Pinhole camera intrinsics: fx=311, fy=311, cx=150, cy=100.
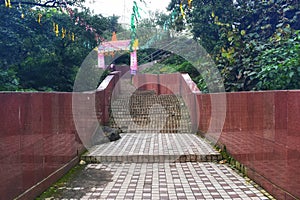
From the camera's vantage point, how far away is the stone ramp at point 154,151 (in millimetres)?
5293

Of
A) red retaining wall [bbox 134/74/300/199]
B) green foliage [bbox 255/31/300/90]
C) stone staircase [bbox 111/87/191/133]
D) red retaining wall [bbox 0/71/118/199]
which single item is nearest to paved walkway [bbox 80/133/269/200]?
red retaining wall [bbox 134/74/300/199]

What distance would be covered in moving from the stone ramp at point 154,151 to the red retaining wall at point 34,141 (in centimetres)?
65

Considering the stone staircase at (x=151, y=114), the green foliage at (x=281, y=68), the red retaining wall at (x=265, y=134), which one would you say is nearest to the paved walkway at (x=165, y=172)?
the red retaining wall at (x=265, y=134)

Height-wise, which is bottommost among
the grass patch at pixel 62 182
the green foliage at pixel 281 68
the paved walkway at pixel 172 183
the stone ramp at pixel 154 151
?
the paved walkway at pixel 172 183

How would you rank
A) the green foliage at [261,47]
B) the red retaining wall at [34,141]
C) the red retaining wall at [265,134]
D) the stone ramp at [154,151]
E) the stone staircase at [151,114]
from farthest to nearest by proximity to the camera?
the stone staircase at [151,114], the stone ramp at [154,151], the green foliage at [261,47], the red retaining wall at [265,134], the red retaining wall at [34,141]

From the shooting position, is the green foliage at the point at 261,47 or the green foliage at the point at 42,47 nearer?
the green foliage at the point at 261,47

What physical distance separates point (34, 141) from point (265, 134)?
257cm

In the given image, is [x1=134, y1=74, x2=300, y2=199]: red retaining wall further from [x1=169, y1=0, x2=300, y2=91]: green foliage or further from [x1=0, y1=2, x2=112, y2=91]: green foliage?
[x1=0, y1=2, x2=112, y2=91]: green foliage

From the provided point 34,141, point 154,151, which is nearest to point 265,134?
point 154,151

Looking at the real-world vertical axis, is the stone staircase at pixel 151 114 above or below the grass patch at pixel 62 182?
above

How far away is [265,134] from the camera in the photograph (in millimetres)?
3557

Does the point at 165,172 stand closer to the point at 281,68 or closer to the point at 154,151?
the point at 154,151

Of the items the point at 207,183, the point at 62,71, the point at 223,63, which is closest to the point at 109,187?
the point at 207,183

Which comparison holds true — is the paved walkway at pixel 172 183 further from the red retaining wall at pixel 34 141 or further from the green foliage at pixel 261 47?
the green foliage at pixel 261 47
